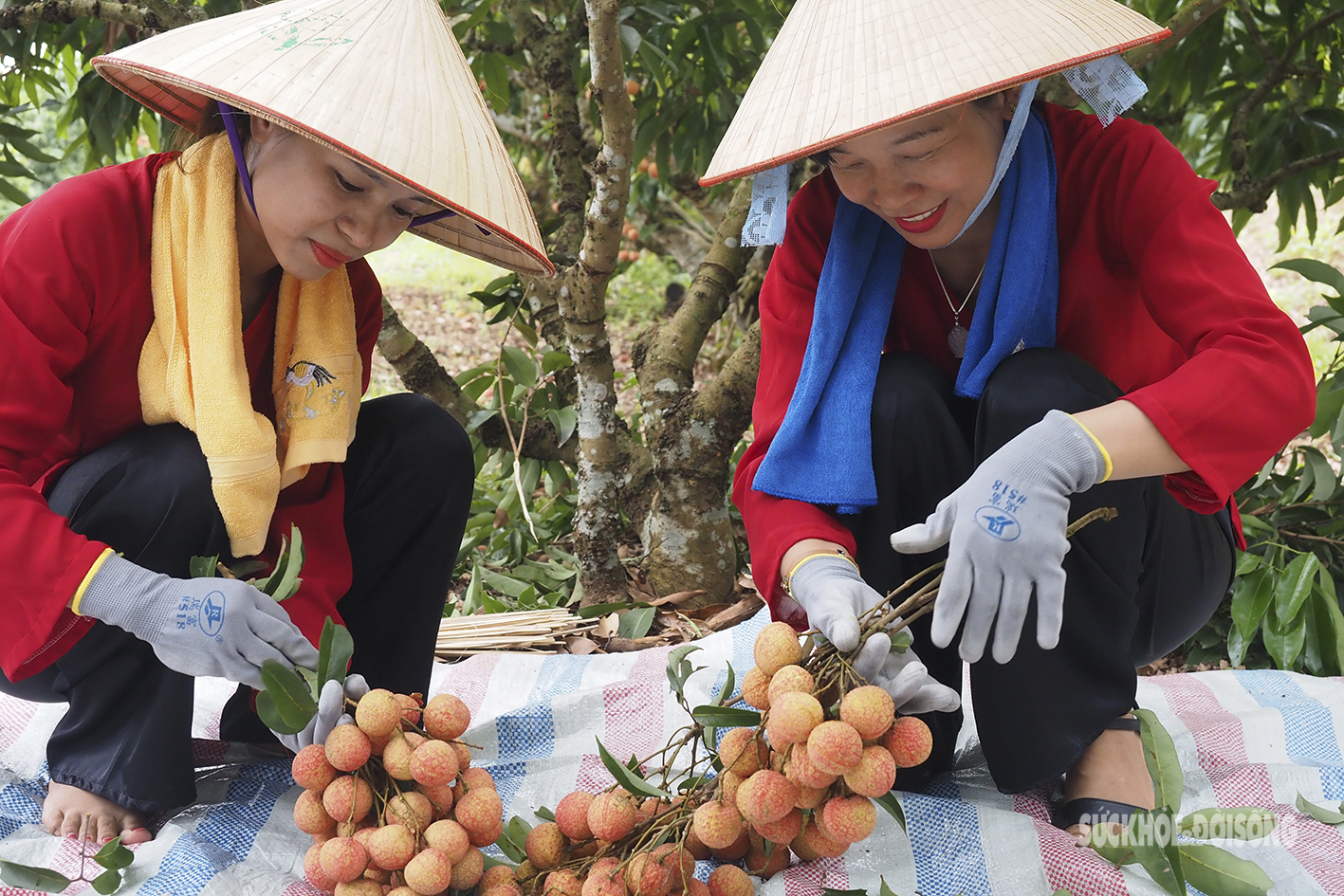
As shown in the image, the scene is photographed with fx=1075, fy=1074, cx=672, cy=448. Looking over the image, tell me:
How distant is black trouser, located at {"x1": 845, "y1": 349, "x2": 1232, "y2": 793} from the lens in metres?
1.17

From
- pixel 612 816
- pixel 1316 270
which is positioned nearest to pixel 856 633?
pixel 612 816

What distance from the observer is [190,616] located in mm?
1090

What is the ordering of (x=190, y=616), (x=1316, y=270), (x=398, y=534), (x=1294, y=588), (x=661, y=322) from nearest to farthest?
(x=190, y=616) → (x=398, y=534) → (x=1294, y=588) → (x=1316, y=270) → (x=661, y=322)

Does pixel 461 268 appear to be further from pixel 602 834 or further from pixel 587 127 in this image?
pixel 602 834

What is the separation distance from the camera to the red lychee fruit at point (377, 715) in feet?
3.36

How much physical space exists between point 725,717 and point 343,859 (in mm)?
375

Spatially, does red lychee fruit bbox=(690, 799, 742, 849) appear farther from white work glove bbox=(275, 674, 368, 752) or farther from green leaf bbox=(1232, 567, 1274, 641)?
green leaf bbox=(1232, 567, 1274, 641)

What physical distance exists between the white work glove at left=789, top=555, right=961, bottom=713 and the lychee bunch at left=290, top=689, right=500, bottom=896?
0.38 m

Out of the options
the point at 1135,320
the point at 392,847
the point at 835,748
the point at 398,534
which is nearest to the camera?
the point at 835,748

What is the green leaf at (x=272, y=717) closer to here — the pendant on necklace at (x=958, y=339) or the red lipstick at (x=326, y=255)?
the red lipstick at (x=326, y=255)

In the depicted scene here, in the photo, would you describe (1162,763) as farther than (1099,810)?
No

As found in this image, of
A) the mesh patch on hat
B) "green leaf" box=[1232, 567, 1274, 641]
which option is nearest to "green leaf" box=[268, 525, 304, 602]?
the mesh patch on hat

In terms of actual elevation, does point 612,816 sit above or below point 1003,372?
below

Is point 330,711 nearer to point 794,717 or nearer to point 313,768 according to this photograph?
point 313,768
